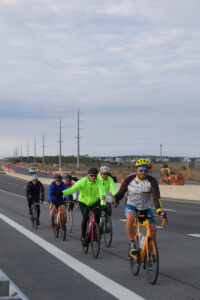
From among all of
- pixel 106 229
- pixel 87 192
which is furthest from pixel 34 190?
pixel 87 192

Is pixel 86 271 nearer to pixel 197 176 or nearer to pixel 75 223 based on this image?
pixel 75 223

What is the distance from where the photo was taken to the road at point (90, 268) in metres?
7.01

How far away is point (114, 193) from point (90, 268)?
107 inches

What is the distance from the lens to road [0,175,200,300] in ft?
23.0

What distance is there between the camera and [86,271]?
855cm

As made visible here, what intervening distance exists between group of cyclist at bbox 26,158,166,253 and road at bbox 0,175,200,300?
0.68 m

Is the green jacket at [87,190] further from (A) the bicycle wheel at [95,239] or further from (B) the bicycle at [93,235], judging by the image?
(A) the bicycle wheel at [95,239]

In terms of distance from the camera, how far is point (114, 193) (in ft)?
37.1

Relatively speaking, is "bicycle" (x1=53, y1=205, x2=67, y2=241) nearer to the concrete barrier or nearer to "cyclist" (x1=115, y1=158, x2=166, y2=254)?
"cyclist" (x1=115, y1=158, x2=166, y2=254)

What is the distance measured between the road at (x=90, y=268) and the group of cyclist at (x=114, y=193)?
68 cm

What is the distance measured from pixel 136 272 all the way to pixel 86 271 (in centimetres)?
94

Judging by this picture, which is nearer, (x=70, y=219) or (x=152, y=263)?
(x=152, y=263)

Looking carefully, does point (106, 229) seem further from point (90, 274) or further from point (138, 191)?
point (138, 191)

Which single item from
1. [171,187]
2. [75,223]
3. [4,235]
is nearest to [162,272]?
[4,235]
